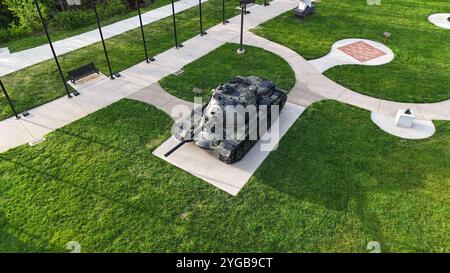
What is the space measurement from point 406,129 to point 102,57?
15568 millimetres

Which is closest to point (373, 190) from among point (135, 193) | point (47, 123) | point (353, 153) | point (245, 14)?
point (353, 153)

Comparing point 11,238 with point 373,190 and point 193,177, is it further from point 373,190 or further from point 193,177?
point 373,190

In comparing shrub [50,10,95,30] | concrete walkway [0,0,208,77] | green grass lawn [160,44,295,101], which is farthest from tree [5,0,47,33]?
green grass lawn [160,44,295,101]

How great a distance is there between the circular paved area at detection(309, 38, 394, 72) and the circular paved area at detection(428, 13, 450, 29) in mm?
6212

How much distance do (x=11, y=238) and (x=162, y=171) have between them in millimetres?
4712

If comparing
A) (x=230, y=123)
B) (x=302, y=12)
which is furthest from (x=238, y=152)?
(x=302, y=12)

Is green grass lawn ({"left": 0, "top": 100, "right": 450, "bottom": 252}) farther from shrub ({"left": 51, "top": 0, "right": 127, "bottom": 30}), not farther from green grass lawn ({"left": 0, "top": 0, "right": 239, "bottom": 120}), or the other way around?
shrub ({"left": 51, "top": 0, "right": 127, "bottom": 30})

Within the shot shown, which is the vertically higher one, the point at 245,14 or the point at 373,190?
the point at 245,14

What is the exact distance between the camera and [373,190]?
1035cm

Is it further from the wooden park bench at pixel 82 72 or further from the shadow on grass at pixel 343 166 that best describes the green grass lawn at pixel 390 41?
the wooden park bench at pixel 82 72

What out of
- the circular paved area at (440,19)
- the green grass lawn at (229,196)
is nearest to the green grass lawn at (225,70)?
the green grass lawn at (229,196)

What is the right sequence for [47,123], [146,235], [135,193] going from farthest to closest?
[47,123], [135,193], [146,235]

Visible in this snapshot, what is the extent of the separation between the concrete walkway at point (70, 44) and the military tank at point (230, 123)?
1056 cm
